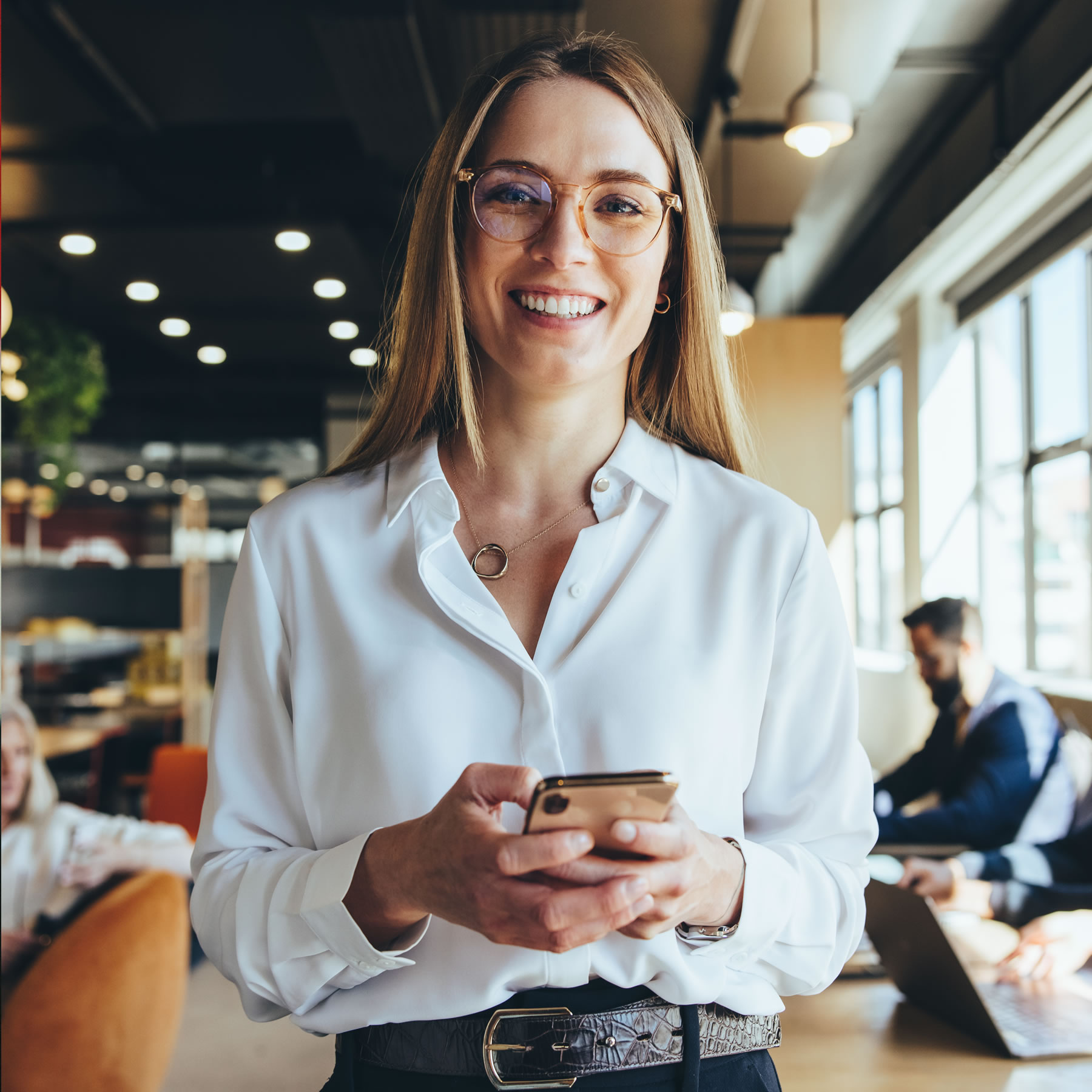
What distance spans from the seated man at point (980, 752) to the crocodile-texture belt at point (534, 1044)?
225cm

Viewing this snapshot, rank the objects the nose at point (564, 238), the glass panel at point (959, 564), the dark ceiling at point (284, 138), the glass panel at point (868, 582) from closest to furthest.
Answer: the nose at point (564, 238) < the dark ceiling at point (284, 138) < the glass panel at point (959, 564) < the glass panel at point (868, 582)

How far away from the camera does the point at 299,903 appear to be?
900 mm

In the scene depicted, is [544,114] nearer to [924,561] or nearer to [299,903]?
[299,903]

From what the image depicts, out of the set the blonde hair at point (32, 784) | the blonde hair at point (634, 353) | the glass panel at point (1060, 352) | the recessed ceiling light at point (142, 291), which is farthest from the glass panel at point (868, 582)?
the blonde hair at point (634, 353)

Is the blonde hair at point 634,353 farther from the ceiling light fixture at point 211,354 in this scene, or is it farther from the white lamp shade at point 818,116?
the ceiling light fixture at point 211,354

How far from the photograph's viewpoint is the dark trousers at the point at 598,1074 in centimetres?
91

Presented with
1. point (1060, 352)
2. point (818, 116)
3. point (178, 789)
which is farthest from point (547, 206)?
point (1060, 352)

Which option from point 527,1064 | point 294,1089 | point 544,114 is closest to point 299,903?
point 527,1064

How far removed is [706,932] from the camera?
909 mm

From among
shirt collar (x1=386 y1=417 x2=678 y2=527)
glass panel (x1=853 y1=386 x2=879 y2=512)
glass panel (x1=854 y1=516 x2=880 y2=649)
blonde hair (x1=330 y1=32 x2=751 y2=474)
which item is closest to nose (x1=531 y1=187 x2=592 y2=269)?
blonde hair (x1=330 y1=32 x2=751 y2=474)

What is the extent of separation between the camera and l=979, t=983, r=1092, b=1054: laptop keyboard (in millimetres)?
1661

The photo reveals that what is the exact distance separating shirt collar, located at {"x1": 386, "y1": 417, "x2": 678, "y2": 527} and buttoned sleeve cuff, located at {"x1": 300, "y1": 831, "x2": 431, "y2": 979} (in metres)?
0.34

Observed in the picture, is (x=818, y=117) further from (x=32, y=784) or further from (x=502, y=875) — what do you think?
(x=502, y=875)

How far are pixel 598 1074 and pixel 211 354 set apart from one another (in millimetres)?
8906
